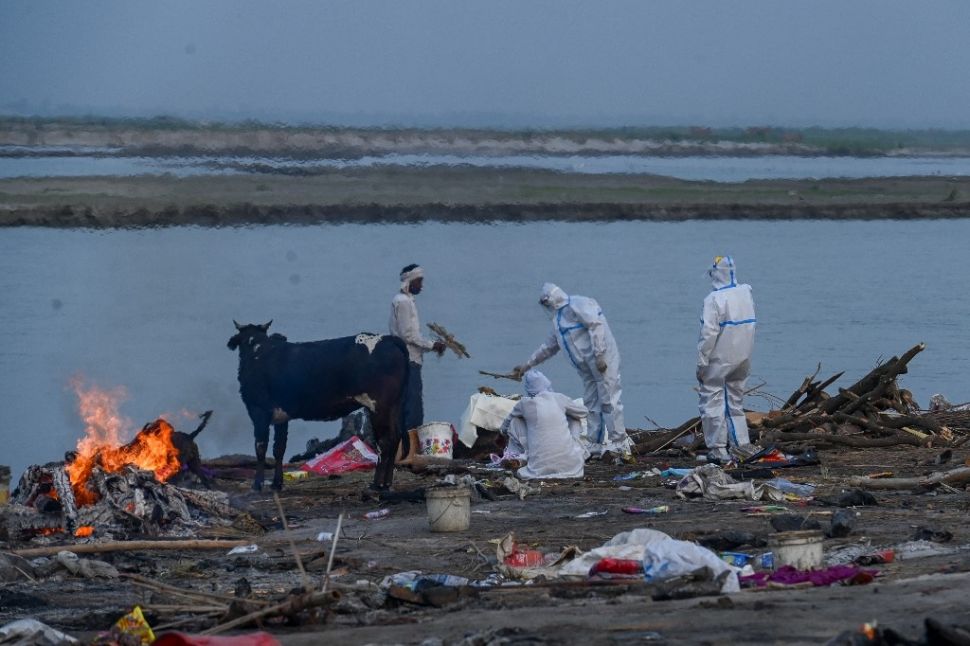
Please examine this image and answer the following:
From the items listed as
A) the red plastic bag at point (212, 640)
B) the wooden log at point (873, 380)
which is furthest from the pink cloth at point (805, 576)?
the wooden log at point (873, 380)

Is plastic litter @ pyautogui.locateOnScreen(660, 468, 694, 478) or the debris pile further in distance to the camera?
plastic litter @ pyautogui.locateOnScreen(660, 468, 694, 478)

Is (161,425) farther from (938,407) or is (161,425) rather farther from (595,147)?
(595,147)

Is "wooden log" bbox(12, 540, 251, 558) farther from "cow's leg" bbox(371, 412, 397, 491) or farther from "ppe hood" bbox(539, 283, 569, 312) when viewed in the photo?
"ppe hood" bbox(539, 283, 569, 312)

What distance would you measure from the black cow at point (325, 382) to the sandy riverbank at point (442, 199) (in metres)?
28.8

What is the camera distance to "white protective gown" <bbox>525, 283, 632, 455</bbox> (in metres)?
19.1

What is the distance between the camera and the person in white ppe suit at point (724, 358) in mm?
18016

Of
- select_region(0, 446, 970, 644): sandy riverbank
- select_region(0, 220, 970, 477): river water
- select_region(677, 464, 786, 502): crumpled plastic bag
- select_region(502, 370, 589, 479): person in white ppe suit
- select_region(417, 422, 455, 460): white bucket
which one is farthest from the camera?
select_region(0, 220, 970, 477): river water

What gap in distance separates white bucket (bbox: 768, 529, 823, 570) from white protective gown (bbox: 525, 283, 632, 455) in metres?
7.80

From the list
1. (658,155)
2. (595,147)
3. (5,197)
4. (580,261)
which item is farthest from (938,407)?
(658,155)

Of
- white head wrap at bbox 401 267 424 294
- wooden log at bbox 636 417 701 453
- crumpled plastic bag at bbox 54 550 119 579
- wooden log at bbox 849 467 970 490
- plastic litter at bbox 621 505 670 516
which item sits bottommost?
wooden log at bbox 636 417 701 453

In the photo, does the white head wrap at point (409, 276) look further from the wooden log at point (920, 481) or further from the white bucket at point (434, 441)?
the wooden log at point (920, 481)

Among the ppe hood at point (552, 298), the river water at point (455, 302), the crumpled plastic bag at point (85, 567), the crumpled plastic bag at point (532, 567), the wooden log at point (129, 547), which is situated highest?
the ppe hood at point (552, 298)

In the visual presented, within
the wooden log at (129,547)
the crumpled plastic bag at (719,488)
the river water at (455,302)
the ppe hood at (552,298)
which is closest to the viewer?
the wooden log at (129,547)

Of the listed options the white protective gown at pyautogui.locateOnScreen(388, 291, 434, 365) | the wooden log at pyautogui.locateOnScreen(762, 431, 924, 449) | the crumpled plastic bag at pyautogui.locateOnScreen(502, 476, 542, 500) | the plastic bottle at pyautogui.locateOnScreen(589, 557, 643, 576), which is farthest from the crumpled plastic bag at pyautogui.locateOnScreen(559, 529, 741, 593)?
the white protective gown at pyautogui.locateOnScreen(388, 291, 434, 365)
